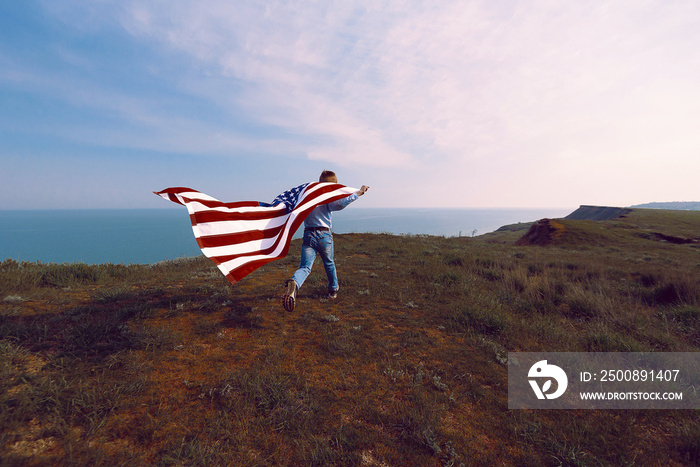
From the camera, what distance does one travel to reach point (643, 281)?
9.70m

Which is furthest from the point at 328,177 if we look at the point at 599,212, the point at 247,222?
the point at 599,212

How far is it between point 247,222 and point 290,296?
2.17m

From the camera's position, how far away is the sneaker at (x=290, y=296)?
15.3ft

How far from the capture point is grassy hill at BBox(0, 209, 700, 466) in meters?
2.53

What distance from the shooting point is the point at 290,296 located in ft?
15.6

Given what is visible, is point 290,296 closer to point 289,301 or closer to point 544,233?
point 289,301

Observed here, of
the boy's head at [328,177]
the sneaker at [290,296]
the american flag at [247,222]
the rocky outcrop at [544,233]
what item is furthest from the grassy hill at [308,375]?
the rocky outcrop at [544,233]

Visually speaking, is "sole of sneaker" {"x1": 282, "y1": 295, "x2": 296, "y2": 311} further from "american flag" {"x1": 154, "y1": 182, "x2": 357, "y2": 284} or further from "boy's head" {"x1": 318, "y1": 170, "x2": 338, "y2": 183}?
"boy's head" {"x1": 318, "y1": 170, "x2": 338, "y2": 183}

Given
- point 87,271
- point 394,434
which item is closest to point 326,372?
point 394,434

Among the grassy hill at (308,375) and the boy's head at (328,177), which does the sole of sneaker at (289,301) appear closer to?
the grassy hill at (308,375)

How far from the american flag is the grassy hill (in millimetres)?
1313

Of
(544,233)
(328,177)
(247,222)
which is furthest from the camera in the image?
(544,233)

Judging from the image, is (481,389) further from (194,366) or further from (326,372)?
(194,366)

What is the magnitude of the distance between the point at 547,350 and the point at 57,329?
28.2ft
